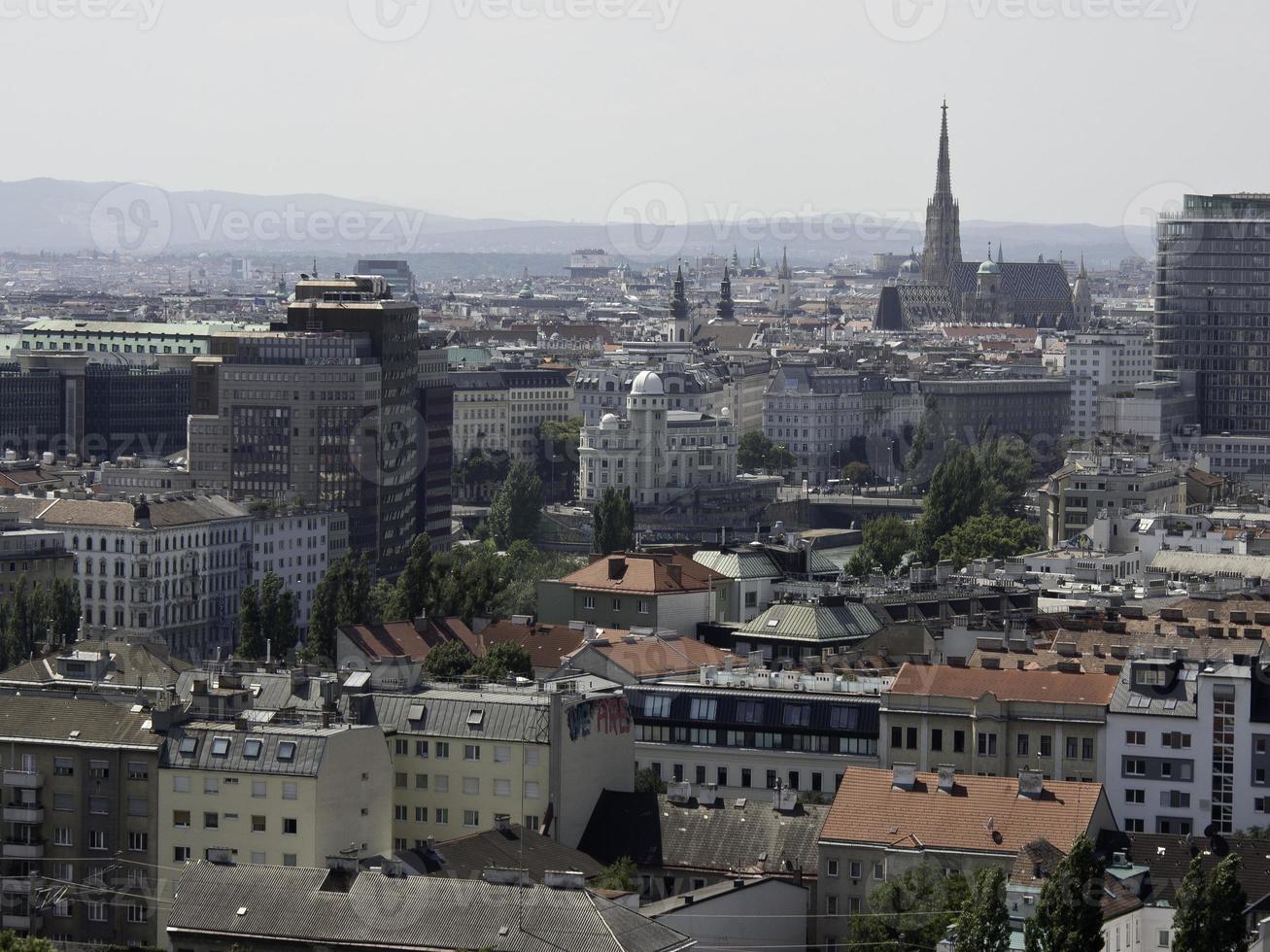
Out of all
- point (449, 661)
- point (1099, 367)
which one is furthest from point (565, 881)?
point (1099, 367)

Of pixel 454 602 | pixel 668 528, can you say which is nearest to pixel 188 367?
pixel 668 528

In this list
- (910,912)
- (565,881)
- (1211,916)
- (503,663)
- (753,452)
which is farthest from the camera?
(753,452)

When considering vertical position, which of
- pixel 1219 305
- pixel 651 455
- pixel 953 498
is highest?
pixel 1219 305

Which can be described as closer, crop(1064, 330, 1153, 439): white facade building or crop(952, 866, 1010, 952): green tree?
crop(952, 866, 1010, 952): green tree

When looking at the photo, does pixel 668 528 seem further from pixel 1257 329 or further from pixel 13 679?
pixel 13 679

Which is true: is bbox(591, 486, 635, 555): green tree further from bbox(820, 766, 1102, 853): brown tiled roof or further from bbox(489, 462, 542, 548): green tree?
bbox(820, 766, 1102, 853): brown tiled roof

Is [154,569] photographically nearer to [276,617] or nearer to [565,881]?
[276,617]

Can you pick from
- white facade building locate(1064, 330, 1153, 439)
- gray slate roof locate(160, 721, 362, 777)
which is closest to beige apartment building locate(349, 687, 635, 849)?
gray slate roof locate(160, 721, 362, 777)
